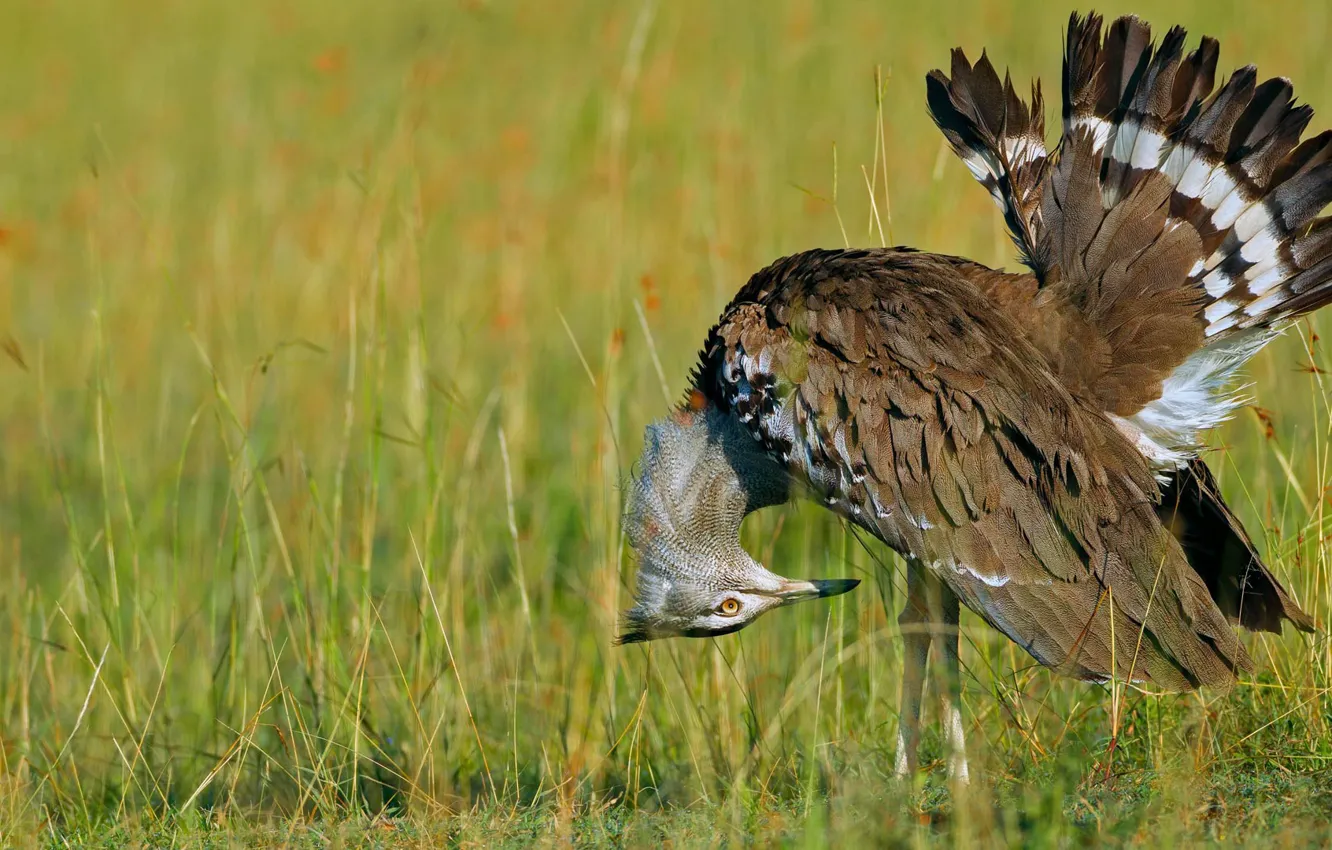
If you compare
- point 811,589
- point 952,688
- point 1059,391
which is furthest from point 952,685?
point 1059,391

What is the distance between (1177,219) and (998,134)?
2.13 ft

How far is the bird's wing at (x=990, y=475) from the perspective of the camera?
3.88 m

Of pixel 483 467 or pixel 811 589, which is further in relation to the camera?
pixel 483 467

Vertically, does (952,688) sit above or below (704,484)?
below

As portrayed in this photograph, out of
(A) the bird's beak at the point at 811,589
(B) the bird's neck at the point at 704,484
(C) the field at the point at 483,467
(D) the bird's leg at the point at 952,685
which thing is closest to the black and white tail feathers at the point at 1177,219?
(C) the field at the point at 483,467

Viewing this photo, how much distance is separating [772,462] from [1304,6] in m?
8.73

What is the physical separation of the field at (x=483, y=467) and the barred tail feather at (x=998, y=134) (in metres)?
0.24

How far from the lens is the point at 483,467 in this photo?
22.3 feet

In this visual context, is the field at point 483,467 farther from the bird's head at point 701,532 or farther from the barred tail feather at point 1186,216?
the barred tail feather at point 1186,216

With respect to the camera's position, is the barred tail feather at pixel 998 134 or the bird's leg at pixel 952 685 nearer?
the bird's leg at pixel 952 685

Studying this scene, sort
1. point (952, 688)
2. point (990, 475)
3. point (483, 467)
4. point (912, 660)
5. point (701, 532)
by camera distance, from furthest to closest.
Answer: point (483, 467) < point (701, 532) < point (912, 660) < point (952, 688) < point (990, 475)

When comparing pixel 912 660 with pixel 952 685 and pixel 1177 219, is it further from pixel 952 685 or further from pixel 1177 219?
pixel 1177 219

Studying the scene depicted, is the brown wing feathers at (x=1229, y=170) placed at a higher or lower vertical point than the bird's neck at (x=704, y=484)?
higher

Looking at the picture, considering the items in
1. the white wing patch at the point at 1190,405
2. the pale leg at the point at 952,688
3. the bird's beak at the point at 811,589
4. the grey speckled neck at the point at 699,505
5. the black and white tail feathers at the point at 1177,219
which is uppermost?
the black and white tail feathers at the point at 1177,219
